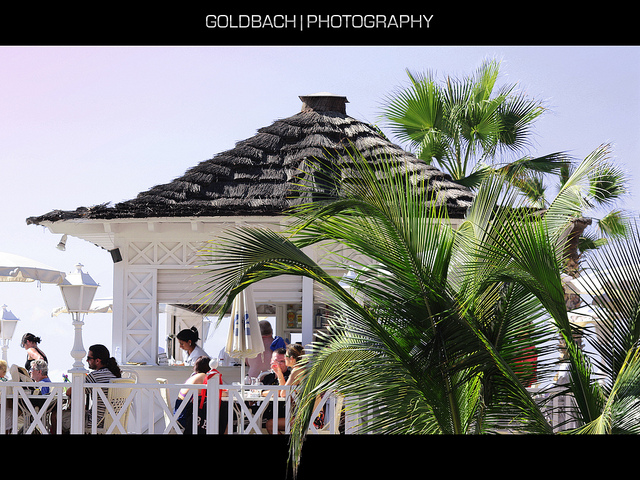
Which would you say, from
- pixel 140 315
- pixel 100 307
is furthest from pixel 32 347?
pixel 100 307

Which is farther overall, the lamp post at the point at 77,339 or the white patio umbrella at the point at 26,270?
the white patio umbrella at the point at 26,270

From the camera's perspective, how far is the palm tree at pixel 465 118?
15.5m

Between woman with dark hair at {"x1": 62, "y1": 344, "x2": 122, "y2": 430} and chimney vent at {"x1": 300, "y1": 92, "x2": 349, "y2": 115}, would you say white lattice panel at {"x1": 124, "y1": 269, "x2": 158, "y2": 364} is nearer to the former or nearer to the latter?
woman with dark hair at {"x1": 62, "y1": 344, "x2": 122, "y2": 430}

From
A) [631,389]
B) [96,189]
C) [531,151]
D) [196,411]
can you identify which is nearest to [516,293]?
[631,389]

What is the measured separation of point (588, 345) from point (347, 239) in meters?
2.02

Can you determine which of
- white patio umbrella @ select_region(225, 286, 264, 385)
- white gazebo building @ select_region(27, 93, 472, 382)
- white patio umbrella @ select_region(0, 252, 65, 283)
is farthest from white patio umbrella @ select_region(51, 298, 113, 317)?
white patio umbrella @ select_region(225, 286, 264, 385)

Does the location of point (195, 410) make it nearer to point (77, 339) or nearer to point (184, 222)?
point (77, 339)

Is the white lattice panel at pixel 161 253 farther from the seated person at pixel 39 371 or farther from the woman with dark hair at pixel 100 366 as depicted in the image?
the woman with dark hair at pixel 100 366

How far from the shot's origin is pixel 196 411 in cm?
699

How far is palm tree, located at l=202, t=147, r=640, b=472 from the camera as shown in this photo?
200 inches
